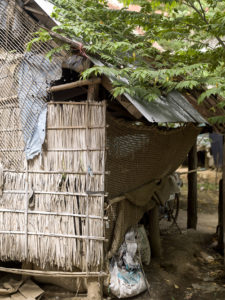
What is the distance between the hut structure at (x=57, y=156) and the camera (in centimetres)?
482

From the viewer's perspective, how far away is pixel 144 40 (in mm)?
5633

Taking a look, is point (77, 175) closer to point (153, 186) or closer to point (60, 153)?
point (60, 153)

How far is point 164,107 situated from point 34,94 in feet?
7.00

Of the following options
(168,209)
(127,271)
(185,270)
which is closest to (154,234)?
(185,270)

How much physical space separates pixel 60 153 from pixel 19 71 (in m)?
1.62

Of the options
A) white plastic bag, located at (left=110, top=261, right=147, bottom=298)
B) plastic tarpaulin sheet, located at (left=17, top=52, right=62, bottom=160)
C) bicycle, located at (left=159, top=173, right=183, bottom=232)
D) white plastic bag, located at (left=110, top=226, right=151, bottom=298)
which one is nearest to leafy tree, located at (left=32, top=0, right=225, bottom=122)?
plastic tarpaulin sheet, located at (left=17, top=52, right=62, bottom=160)

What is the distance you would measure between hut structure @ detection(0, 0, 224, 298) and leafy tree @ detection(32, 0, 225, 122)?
0.31 metres

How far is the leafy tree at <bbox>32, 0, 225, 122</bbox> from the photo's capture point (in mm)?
4355

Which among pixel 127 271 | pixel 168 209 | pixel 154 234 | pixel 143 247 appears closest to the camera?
pixel 127 271

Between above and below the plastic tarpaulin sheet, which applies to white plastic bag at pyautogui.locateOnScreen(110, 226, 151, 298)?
below

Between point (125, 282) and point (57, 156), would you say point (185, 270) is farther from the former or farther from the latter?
point (57, 156)

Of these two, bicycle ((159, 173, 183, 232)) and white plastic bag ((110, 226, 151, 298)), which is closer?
white plastic bag ((110, 226, 151, 298))

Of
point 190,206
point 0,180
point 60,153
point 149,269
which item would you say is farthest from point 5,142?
point 190,206

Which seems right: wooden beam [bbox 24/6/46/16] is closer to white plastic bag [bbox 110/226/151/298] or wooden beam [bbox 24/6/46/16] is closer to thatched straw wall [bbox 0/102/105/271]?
thatched straw wall [bbox 0/102/105/271]
